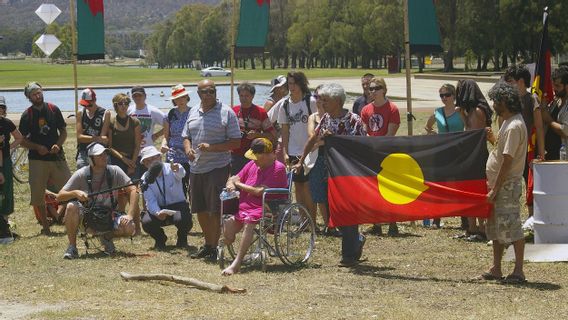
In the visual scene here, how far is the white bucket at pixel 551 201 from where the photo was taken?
9680 millimetres

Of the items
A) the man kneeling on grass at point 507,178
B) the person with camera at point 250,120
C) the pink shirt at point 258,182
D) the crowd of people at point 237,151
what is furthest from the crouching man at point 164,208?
the man kneeling on grass at point 507,178

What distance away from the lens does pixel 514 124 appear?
8555mm

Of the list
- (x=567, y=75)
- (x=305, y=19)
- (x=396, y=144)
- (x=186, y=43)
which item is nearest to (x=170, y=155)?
(x=396, y=144)

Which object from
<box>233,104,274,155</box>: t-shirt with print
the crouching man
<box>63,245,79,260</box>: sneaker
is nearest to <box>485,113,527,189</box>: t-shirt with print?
<box>233,104,274,155</box>: t-shirt with print

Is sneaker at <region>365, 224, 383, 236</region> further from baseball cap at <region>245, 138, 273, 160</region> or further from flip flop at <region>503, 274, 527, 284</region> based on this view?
flip flop at <region>503, 274, 527, 284</region>

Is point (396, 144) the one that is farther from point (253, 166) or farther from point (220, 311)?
point (220, 311)

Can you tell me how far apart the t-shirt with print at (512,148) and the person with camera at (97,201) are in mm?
3812

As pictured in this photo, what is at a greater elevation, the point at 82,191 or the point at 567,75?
the point at 567,75

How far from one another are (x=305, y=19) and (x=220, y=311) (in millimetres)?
116819

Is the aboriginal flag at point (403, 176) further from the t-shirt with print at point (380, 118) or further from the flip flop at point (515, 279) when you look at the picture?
the t-shirt with print at point (380, 118)

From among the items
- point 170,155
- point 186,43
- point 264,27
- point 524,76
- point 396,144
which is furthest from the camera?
point 186,43

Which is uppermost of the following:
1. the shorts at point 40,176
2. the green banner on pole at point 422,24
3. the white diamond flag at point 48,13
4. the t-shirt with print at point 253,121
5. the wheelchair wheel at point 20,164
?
the white diamond flag at point 48,13

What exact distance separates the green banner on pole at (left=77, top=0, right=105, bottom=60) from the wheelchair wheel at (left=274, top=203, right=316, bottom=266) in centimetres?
570

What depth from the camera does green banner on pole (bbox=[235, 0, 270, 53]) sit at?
14797mm
